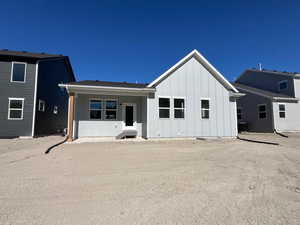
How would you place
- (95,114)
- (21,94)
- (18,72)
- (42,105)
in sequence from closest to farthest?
(95,114), (21,94), (18,72), (42,105)

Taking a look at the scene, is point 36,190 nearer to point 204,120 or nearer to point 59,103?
point 204,120

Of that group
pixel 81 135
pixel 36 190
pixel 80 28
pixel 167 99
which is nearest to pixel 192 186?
pixel 36 190

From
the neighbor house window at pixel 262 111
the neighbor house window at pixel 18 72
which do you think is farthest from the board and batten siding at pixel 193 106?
the neighbor house window at pixel 18 72

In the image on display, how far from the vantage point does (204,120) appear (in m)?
10.9

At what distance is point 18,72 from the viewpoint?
11.6 m

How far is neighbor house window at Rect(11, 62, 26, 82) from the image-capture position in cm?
1154

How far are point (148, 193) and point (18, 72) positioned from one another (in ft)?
46.4

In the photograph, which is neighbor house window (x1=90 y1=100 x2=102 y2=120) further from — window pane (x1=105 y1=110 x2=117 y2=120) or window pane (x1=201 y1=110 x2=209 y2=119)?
window pane (x1=201 y1=110 x2=209 y2=119)

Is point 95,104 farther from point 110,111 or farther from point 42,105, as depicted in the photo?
point 42,105

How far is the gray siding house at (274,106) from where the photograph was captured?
1452cm

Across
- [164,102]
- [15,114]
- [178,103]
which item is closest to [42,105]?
[15,114]

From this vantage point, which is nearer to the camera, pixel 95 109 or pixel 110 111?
pixel 95 109

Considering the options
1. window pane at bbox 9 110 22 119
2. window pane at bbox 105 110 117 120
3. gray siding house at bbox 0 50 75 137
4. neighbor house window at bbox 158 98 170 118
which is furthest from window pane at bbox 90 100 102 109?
window pane at bbox 9 110 22 119

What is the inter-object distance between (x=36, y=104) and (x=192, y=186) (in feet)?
43.9
